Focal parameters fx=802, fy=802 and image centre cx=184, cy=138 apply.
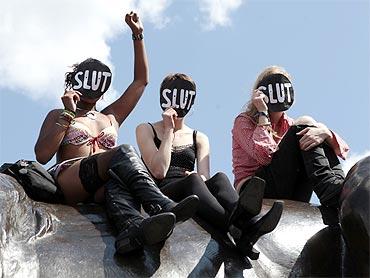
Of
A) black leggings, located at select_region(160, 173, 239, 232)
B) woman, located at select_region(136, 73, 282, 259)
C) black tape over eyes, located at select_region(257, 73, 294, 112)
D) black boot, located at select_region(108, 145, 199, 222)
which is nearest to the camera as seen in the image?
black boot, located at select_region(108, 145, 199, 222)

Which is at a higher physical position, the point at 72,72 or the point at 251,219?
the point at 72,72

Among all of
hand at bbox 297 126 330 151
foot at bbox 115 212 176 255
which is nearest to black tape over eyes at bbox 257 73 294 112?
hand at bbox 297 126 330 151

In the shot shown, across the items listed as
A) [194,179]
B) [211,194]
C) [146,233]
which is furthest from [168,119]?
[146,233]

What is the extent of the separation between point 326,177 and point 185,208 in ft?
3.79

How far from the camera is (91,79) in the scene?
4.95 m

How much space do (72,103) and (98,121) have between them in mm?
391


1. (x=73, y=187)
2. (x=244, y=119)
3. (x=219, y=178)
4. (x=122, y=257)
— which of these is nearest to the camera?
(x=122, y=257)

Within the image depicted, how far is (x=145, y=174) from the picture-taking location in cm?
420

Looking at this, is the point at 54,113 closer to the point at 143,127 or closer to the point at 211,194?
the point at 143,127

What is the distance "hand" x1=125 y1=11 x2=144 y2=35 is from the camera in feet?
18.0

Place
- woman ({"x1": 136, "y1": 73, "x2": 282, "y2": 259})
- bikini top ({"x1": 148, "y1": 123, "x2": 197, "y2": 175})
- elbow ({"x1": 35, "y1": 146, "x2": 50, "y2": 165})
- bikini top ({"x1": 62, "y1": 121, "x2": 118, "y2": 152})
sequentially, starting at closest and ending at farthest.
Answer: woman ({"x1": 136, "y1": 73, "x2": 282, "y2": 259}) → elbow ({"x1": 35, "y1": 146, "x2": 50, "y2": 165}) → bikini top ({"x1": 62, "y1": 121, "x2": 118, "y2": 152}) → bikini top ({"x1": 148, "y1": 123, "x2": 197, "y2": 175})

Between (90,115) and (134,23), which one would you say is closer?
(90,115)

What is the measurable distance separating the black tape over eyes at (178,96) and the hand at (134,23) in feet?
1.94

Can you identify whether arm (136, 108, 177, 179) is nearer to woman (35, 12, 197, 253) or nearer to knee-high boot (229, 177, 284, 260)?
woman (35, 12, 197, 253)
